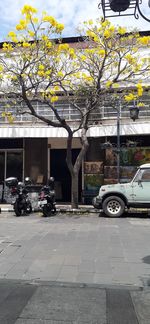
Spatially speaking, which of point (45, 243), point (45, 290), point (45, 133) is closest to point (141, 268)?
point (45, 290)

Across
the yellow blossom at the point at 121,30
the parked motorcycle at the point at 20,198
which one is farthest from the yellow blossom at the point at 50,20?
the parked motorcycle at the point at 20,198

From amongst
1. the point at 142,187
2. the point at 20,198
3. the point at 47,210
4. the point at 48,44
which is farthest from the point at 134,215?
the point at 48,44

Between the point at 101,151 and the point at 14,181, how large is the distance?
16.6 ft

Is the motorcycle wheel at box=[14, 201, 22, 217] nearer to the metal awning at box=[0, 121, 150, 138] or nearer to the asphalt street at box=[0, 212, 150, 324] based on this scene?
the asphalt street at box=[0, 212, 150, 324]

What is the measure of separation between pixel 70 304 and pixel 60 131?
12951 millimetres

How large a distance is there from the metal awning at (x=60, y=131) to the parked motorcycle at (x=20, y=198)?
3.50 metres

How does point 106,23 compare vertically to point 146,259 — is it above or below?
above

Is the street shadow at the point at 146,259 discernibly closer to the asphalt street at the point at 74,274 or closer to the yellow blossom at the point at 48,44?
the asphalt street at the point at 74,274

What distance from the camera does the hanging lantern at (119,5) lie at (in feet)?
16.3

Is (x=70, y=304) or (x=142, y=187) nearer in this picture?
(x=70, y=304)

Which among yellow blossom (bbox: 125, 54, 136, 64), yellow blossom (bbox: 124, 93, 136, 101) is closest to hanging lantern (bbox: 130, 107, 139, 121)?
yellow blossom (bbox: 124, 93, 136, 101)

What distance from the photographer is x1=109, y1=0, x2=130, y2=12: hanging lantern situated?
16.3ft

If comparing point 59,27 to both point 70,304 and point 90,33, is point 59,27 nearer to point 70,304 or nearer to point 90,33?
point 90,33

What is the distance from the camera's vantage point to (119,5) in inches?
198
